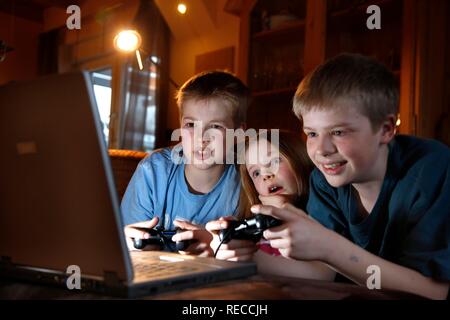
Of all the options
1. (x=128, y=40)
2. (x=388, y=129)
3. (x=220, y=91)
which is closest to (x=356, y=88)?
(x=388, y=129)

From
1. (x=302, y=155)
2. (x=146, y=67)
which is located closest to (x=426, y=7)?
(x=302, y=155)

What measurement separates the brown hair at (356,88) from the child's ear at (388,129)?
0.01m

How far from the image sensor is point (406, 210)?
0.95m

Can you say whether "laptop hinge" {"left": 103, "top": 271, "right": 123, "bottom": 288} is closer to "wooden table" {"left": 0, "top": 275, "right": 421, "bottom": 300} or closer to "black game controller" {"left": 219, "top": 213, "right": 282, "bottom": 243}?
"wooden table" {"left": 0, "top": 275, "right": 421, "bottom": 300}

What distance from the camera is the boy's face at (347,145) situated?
1.01m

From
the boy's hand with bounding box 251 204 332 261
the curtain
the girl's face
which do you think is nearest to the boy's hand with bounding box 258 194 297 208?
the girl's face

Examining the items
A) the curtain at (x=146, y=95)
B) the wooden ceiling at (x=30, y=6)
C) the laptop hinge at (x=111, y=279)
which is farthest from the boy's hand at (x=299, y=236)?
the wooden ceiling at (x=30, y=6)

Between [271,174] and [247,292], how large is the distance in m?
0.79

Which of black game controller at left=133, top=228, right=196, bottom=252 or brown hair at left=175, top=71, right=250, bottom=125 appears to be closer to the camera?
black game controller at left=133, top=228, right=196, bottom=252

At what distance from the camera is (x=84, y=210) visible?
1.96 ft

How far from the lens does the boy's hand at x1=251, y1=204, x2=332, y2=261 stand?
821 mm

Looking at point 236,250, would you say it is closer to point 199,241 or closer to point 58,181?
point 199,241

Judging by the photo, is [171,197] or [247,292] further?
[171,197]

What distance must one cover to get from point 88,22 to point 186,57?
58.8 inches
